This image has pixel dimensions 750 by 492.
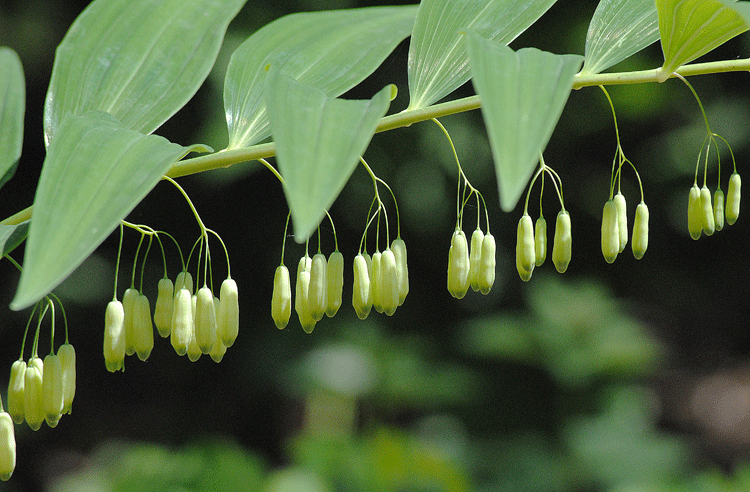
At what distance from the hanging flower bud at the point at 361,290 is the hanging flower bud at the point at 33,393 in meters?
0.26

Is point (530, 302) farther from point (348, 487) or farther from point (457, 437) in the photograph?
point (348, 487)

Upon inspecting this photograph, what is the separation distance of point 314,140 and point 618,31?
0.36 metres

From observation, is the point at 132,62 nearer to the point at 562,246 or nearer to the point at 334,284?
the point at 334,284

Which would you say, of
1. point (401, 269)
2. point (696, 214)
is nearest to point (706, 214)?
point (696, 214)

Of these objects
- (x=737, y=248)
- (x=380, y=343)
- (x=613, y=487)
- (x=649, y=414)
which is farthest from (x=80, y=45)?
(x=737, y=248)

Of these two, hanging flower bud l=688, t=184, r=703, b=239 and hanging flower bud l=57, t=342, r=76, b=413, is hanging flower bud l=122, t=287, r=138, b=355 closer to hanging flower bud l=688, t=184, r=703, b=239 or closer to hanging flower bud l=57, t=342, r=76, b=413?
hanging flower bud l=57, t=342, r=76, b=413

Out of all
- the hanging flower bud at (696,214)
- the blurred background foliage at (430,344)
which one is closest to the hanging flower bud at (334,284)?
the hanging flower bud at (696,214)

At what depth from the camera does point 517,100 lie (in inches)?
12.5

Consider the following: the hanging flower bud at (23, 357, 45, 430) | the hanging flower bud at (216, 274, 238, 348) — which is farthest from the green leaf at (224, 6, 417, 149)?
the hanging flower bud at (23, 357, 45, 430)

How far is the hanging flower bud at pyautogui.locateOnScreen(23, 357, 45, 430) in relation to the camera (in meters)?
0.50

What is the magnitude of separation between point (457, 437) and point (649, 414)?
25.8 inches

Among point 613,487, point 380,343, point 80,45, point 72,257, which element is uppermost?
point 80,45

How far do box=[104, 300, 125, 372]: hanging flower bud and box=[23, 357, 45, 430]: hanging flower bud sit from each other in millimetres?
60

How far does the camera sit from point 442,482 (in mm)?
1860
